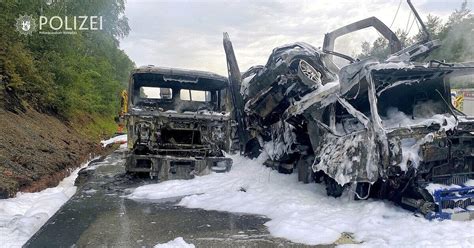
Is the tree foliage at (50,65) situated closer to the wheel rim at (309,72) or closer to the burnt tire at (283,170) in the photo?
the burnt tire at (283,170)

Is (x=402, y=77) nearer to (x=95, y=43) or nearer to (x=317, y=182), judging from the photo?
(x=317, y=182)

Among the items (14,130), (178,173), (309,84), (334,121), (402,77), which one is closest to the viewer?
(402,77)

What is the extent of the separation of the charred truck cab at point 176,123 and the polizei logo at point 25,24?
7.92 m

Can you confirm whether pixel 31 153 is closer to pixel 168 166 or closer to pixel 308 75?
pixel 168 166

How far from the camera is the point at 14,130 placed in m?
9.80

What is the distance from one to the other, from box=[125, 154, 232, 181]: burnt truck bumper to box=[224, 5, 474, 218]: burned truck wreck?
1609 millimetres

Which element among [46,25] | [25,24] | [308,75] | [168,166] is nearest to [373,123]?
[308,75]

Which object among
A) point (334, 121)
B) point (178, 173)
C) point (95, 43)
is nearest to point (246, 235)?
point (334, 121)

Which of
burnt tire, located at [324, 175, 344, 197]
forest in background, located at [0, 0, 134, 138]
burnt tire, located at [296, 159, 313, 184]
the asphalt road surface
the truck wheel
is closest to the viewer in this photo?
the asphalt road surface

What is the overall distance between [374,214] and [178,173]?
4.15 meters

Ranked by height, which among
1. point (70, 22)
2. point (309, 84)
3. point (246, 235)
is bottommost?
point (246, 235)

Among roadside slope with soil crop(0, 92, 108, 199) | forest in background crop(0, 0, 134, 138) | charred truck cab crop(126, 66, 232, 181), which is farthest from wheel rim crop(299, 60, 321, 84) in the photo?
forest in background crop(0, 0, 134, 138)

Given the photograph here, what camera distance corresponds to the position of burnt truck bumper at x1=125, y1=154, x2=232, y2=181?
26.1ft

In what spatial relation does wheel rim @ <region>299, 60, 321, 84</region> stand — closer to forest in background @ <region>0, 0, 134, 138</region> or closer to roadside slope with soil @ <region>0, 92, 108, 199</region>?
roadside slope with soil @ <region>0, 92, 108, 199</region>
